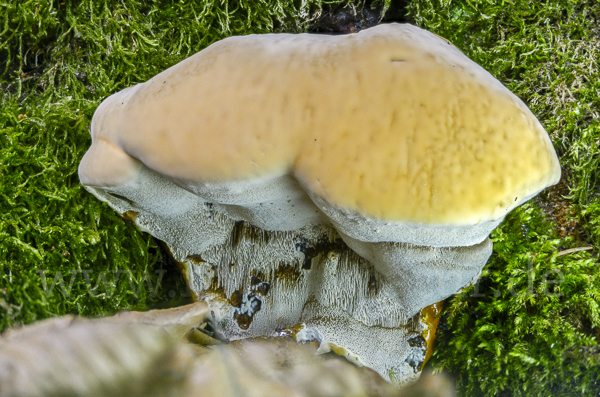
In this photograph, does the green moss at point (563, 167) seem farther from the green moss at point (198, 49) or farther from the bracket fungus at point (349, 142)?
the bracket fungus at point (349, 142)

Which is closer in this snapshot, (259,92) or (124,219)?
(259,92)

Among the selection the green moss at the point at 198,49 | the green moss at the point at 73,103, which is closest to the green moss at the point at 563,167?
the green moss at the point at 198,49

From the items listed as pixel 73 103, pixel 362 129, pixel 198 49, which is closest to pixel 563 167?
pixel 362 129

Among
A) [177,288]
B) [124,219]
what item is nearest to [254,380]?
[124,219]

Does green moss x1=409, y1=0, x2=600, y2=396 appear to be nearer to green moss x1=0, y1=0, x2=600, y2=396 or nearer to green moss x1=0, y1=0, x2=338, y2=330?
green moss x1=0, y1=0, x2=600, y2=396

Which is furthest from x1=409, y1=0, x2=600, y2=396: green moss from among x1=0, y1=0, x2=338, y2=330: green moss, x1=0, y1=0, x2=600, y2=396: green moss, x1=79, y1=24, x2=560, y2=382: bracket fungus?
x1=0, y1=0, x2=338, y2=330: green moss

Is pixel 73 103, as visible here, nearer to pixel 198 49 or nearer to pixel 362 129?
pixel 198 49

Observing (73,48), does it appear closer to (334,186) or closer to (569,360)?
(334,186)
